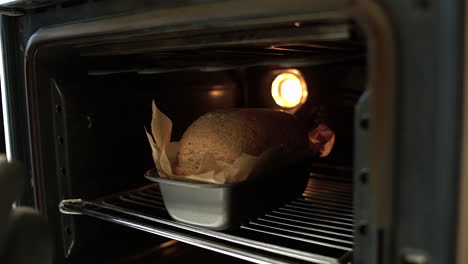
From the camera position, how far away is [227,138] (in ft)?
2.91

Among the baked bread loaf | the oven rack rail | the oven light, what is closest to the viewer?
the oven rack rail

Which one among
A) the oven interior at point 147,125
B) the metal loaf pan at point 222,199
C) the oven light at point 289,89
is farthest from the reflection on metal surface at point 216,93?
the metal loaf pan at point 222,199

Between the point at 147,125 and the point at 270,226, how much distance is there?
0.43 meters

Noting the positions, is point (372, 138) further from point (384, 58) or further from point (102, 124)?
point (102, 124)

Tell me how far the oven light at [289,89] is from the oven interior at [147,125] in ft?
0.05

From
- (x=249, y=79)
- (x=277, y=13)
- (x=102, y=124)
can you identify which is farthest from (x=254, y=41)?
(x=249, y=79)

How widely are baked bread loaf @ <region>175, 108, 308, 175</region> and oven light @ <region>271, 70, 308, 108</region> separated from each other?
29 centimetres

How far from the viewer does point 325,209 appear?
1.00 metres

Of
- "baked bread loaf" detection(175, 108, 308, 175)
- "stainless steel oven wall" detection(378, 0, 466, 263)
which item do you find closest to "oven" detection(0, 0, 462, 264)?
"stainless steel oven wall" detection(378, 0, 466, 263)

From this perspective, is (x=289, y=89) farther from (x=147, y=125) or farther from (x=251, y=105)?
(x=147, y=125)

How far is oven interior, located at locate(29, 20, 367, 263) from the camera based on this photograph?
0.84 meters

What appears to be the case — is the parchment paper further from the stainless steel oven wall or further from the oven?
the stainless steel oven wall

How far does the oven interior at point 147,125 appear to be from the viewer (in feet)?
2.76

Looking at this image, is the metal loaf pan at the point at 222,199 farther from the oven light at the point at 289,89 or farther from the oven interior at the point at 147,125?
the oven light at the point at 289,89
